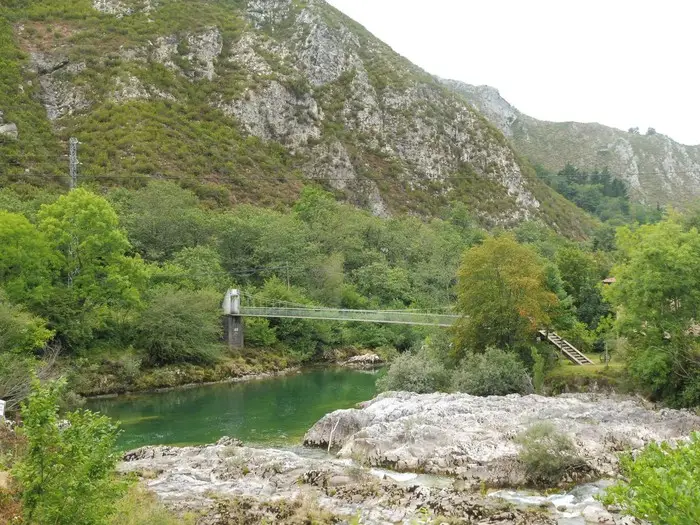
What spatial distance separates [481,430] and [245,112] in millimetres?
58630

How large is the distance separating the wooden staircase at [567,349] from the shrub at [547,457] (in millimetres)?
10711

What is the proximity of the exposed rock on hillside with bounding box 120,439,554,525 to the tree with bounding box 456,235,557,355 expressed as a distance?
9.54 meters

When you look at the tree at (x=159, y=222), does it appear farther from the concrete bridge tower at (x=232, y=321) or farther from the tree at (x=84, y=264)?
the tree at (x=84, y=264)

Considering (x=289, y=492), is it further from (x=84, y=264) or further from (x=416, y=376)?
(x=84, y=264)

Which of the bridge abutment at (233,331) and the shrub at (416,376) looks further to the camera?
the bridge abutment at (233,331)

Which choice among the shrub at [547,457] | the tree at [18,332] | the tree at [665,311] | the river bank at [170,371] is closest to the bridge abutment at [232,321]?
the river bank at [170,371]

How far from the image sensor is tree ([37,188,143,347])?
92.6 feet

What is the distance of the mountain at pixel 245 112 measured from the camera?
5622cm

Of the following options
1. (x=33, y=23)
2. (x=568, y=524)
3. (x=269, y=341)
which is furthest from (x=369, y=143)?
(x=568, y=524)

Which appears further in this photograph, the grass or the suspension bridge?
the suspension bridge

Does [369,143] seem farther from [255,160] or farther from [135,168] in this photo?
[135,168]

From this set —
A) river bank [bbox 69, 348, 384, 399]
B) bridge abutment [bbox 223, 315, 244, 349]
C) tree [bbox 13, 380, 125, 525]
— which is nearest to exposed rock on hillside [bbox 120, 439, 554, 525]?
tree [bbox 13, 380, 125, 525]

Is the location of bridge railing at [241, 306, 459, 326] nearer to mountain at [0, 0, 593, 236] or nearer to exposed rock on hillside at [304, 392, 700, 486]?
exposed rock on hillside at [304, 392, 700, 486]

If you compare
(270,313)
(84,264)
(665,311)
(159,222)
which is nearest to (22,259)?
(84,264)
